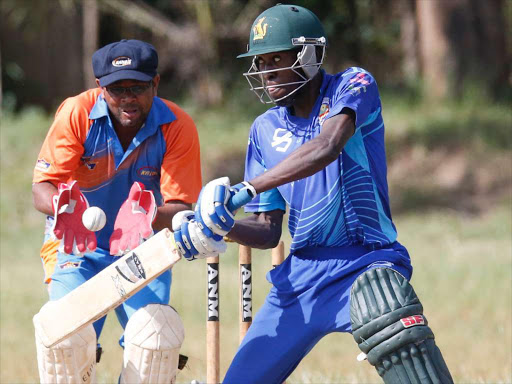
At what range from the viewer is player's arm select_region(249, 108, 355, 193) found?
377 cm

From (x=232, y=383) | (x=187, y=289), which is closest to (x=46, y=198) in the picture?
(x=232, y=383)

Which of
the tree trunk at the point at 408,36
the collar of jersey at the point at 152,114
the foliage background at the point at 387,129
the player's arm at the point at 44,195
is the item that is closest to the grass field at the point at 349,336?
the foliage background at the point at 387,129

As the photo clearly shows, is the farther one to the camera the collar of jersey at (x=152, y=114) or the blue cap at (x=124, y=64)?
the collar of jersey at (x=152, y=114)

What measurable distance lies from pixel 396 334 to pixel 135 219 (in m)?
1.34

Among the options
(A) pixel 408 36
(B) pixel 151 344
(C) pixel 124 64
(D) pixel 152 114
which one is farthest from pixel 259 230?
(A) pixel 408 36

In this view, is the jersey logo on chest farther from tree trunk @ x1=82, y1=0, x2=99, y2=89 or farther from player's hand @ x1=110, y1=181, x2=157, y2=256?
tree trunk @ x1=82, y1=0, x2=99, y2=89

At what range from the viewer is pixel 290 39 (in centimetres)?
412

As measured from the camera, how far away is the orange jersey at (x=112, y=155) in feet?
15.8

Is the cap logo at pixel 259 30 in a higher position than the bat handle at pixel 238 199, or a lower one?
higher

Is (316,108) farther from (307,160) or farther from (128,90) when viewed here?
(128,90)

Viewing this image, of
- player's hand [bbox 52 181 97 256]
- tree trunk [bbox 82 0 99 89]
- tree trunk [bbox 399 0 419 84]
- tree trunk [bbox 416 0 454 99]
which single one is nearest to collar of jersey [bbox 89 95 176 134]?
player's hand [bbox 52 181 97 256]

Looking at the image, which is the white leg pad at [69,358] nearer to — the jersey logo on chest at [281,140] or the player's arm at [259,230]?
the player's arm at [259,230]

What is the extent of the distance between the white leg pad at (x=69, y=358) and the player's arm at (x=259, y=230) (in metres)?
0.74

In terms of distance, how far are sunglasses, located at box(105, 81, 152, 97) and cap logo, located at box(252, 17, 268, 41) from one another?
795 millimetres
